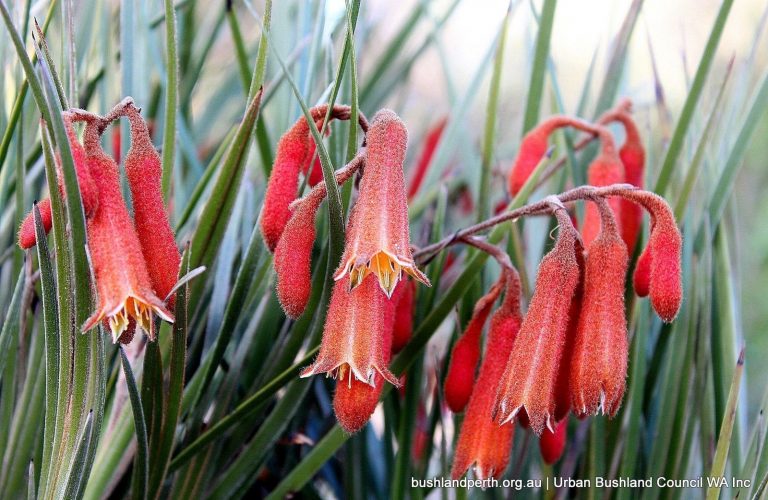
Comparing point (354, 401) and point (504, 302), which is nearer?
point (354, 401)

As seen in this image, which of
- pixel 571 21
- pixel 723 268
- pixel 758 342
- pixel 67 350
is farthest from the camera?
pixel 758 342

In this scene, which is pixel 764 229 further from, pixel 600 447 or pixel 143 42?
pixel 143 42

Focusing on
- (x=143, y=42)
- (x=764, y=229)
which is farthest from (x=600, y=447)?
(x=764, y=229)

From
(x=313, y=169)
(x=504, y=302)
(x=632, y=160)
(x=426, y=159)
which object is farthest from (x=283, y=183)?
(x=426, y=159)

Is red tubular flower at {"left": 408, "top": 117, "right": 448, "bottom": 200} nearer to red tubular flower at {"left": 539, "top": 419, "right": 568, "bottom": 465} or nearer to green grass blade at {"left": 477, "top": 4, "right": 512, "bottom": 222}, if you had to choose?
green grass blade at {"left": 477, "top": 4, "right": 512, "bottom": 222}

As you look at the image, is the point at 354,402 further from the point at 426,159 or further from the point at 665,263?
the point at 426,159

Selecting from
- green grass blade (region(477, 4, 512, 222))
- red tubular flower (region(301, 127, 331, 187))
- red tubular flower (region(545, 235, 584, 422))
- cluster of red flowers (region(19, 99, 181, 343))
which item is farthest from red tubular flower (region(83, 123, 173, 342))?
green grass blade (region(477, 4, 512, 222))

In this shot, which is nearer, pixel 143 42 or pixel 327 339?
pixel 327 339
